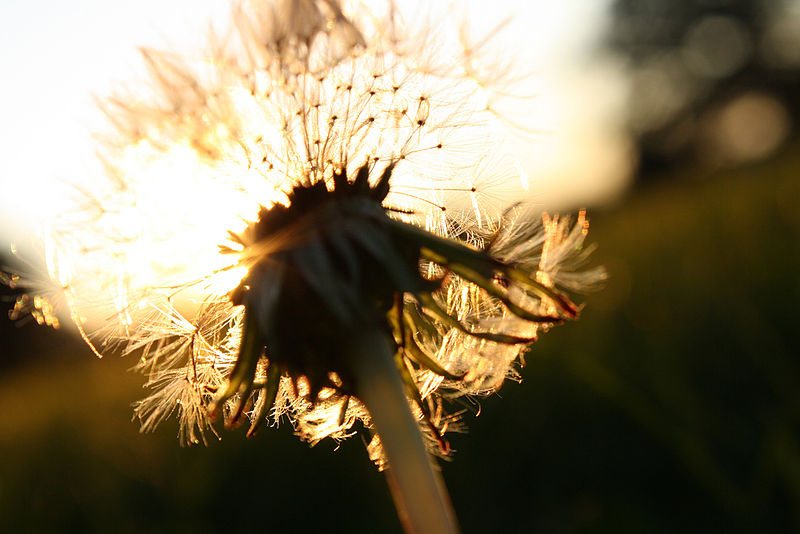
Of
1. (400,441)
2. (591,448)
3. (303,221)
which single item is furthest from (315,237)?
(591,448)

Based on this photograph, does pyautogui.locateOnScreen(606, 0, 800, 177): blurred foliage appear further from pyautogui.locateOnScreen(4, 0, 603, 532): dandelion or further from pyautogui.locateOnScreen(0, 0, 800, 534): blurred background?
pyautogui.locateOnScreen(4, 0, 603, 532): dandelion

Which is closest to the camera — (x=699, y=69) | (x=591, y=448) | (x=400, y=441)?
(x=400, y=441)

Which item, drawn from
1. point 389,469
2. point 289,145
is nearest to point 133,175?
point 289,145

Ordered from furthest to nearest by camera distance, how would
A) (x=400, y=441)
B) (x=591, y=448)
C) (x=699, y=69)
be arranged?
(x=699, y=69)
(x=591, y=448)
(x=400, y=441)

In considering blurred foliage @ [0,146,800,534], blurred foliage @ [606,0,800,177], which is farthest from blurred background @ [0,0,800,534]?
blurred foliage @ [606,0,800,177]

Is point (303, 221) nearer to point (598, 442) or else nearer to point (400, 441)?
point (400, 441)

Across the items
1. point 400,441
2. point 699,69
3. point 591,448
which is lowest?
point 400,441
